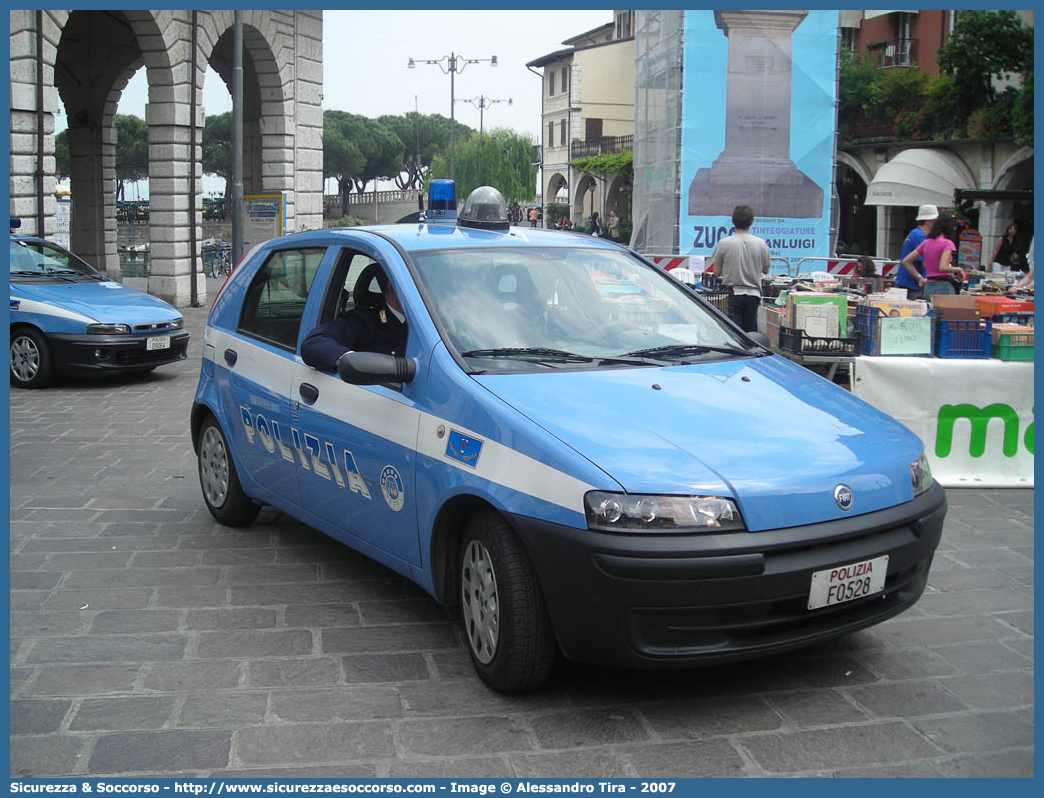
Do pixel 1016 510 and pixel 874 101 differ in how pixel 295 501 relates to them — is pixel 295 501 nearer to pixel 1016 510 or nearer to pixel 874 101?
pixel 1016 510

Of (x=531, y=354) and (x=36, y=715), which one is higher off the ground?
(x=531, y=354)

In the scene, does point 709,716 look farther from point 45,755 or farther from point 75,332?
point 75,332

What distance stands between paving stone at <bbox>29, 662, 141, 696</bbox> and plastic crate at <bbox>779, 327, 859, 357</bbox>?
485 cm

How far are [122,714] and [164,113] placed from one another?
1933 cm

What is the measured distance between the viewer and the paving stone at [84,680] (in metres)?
4.11

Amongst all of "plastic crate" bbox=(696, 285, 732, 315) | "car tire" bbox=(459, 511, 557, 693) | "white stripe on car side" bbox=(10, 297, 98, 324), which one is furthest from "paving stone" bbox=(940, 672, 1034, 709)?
"white stripe on car side" bbox=(10, 297, 98, 324)

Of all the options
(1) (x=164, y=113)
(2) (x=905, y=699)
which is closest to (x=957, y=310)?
(2) (x=905, y=699)

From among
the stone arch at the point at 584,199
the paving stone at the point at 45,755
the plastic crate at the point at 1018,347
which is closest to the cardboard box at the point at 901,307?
the plastic crate at the point at 1018,347

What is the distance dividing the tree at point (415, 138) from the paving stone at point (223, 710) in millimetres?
114202

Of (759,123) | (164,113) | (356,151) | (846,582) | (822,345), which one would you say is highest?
(356,151)

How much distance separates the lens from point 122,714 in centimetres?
391

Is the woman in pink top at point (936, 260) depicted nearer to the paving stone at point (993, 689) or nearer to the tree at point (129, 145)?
the paving stone at point (993, 689)

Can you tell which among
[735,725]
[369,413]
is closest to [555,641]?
[735,725]

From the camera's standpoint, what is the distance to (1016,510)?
22.8ft
